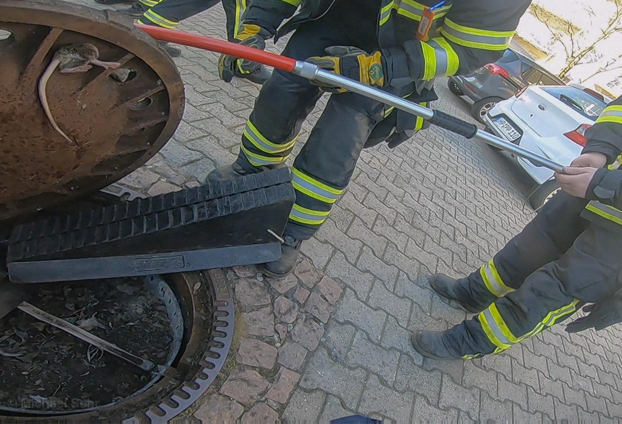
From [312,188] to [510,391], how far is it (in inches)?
74.8

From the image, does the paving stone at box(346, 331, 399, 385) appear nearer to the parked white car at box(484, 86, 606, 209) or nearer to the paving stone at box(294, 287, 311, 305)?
the paving stone at box(294, 287, 311, 305)

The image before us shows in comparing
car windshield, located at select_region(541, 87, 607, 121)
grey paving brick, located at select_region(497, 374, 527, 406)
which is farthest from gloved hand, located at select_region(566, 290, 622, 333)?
car windshield, located at select_region(541, 87, 607, 121)

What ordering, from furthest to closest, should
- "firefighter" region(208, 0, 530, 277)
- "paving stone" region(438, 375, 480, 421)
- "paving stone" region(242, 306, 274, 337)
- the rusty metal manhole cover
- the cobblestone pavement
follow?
"paving stone" region(438, 375, 480, 421)
the cobblestone pavement
"paving stone" region(242, 306, 274, 337)
"firefighter" region(208, 0, 530, 277)
the rusty metal manhole cover

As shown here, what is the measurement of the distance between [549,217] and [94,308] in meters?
2.61

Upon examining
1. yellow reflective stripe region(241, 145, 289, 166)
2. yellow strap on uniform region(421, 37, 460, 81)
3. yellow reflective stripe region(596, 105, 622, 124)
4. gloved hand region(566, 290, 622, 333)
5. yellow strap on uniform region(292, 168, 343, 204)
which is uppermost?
yellow reflective stripe region(596, 105, 622, 124)

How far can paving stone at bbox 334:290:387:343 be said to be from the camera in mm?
2533

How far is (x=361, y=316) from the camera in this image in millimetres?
2605

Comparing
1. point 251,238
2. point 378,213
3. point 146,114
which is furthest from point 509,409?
point 146,114

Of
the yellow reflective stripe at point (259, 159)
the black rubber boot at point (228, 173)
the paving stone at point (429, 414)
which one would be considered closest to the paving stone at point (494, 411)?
the paving stone at point (429, 414)

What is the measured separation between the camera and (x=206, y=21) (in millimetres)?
5457

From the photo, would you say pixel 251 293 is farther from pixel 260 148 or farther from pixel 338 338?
pixel 260 148

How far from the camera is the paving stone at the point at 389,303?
2.75 metres

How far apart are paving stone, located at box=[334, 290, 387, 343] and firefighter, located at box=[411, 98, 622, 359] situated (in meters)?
0.25

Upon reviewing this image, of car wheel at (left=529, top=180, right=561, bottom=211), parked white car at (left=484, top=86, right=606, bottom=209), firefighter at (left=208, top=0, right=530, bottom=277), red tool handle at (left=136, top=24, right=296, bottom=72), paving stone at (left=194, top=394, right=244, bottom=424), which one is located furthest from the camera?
car wheel at (left=529, top=180, right=561, bottom=211)
